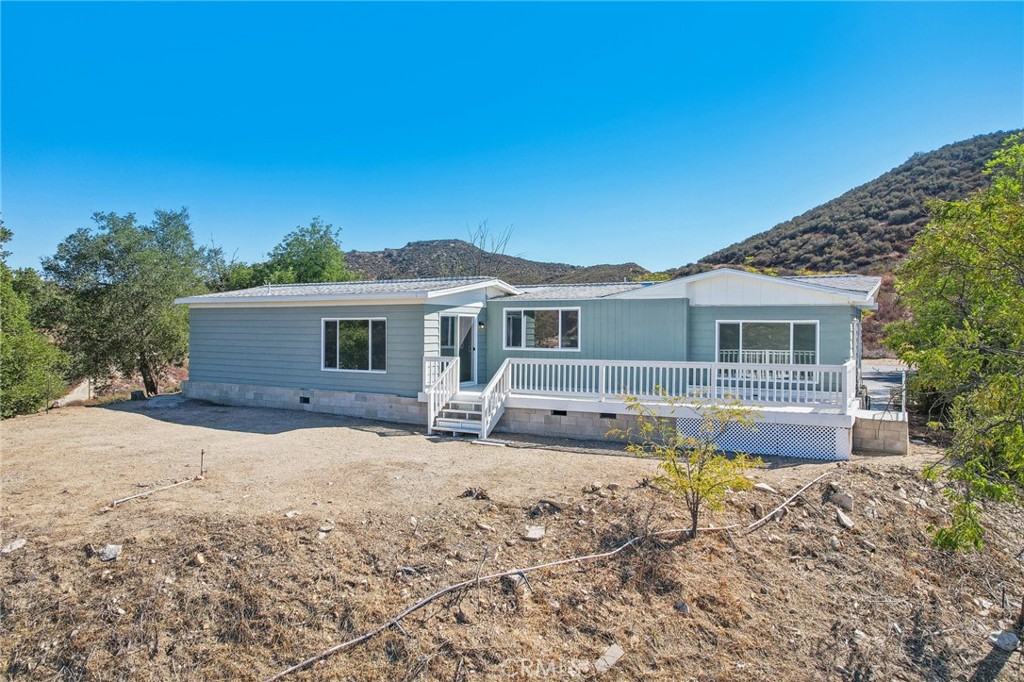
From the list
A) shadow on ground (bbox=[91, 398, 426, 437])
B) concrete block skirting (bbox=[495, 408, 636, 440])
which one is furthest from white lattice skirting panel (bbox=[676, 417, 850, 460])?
shadow on ground (bbox=[91, 398, 426, 437])

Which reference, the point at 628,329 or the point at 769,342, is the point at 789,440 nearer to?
the point at 769,342

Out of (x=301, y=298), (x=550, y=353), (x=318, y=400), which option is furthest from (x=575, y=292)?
(x=318, y=400)

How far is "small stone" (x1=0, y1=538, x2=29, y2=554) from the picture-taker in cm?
480

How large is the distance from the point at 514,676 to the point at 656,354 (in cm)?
829

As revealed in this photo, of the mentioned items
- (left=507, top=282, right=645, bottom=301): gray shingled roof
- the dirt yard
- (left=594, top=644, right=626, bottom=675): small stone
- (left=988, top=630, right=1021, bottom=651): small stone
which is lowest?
(left=988, top=630, right=1021, bottom=651): small stone

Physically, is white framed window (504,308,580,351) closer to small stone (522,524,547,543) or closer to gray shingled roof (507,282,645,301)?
gray shingled roof (507,282,645,301)

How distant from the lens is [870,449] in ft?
27.7

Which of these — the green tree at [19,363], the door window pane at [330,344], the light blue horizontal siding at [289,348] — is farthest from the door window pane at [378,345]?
the green tree at [19,363]

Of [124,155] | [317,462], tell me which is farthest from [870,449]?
[124,155]

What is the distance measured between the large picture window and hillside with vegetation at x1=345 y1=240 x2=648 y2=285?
24.1 meters

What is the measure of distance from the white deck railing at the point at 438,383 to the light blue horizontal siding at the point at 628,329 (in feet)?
7.96

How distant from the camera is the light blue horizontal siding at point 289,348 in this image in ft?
35.7

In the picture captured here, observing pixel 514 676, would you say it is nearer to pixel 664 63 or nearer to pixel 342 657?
pixel 342 657

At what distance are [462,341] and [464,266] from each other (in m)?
26.7
